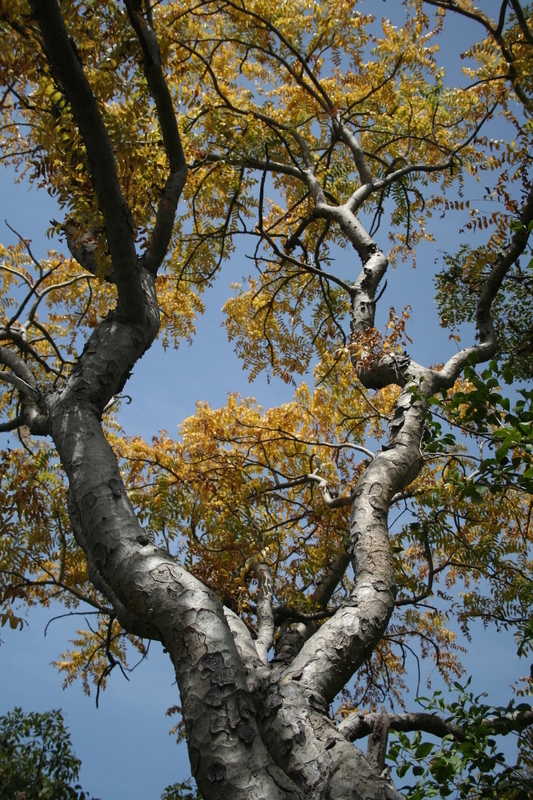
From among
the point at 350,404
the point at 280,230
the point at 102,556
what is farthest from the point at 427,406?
the point at 280,230

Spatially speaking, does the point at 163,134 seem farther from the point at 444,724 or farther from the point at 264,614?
the point at 444,724

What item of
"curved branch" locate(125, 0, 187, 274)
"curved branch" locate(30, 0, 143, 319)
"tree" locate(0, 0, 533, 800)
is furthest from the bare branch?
"curved branch" locate(125, 0, 187, 274)

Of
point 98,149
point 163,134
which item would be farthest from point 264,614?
point 163,134

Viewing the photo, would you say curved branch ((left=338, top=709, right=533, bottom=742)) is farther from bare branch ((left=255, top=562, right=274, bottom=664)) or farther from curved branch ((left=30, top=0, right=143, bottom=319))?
curved branch ((left=30, top=0, right=143, bottom=319))

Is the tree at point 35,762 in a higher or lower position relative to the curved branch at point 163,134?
lower

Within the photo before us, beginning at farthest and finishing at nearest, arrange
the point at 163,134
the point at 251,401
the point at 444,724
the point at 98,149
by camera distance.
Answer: the point at 251,401, the point at 163,134, the point at 444,724, the point at 98,149

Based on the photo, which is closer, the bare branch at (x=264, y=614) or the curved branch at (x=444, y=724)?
the curved branch at (x=444, y=724)

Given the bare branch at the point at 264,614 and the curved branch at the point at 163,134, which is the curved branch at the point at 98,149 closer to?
the curved branch at the point at 163,134

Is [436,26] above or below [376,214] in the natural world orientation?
above

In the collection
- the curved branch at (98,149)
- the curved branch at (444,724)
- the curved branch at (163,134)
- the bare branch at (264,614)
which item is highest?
the curved branch at (163,134)

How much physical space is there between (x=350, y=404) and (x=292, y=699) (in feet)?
19.7

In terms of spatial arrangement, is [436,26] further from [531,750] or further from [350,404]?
[531,750]

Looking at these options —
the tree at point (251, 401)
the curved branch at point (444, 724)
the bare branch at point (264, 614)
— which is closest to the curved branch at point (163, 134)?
the tree at point (251, 401)

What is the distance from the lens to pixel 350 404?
26.5ft
